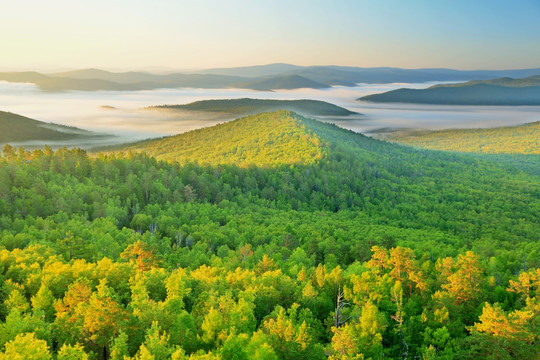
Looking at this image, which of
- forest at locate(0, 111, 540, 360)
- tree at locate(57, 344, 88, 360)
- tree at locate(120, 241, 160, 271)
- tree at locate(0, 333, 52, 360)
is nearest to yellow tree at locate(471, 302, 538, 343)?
forest at locate(0, 111, 540, 360)

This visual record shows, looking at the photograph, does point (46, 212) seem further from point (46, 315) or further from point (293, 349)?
→ point (293, 349)

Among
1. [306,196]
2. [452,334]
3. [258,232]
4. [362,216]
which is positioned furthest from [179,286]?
[306,196]

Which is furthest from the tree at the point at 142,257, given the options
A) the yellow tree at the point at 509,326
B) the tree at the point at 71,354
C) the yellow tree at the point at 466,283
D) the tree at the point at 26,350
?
the yellow tree at the point at 509,326

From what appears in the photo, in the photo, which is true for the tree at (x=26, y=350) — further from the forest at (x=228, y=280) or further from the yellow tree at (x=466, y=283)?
the yellow tree at (x=466, y=283)

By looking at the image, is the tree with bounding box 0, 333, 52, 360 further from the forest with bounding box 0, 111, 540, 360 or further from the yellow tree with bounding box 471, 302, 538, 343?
the yellow tree with bounding box 471, 302, 538, 343

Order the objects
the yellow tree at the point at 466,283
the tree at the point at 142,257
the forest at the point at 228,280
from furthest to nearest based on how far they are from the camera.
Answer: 1. the tree at the point at 142,257
2. the yellow tree at the point at 466,283
3. the forest at the point at 228,280

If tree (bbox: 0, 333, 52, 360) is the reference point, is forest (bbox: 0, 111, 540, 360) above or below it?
below

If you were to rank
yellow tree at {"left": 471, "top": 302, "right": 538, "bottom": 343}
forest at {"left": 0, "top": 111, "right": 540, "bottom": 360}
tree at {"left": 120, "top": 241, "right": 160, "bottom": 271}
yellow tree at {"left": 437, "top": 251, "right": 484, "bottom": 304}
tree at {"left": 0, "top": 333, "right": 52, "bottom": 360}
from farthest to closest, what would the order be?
1. tree at {"left": 120, "top": 241, "right": 160, "bottom": 271}
2. yellow tree at {"left": 437, "top": 251, "right": 484, "bottom": 304}
3. forest at {"left": 0, "top": 111, "right": 540, "bottom": 360}
4. yellow tree at {"left": 471, "top": 302, "right": 538, "bottom": 343}
5. tree at {"left": 0, "top": 333, "right": 52, "bottom": 360}

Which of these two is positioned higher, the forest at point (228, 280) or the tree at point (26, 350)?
the tree at point (26, 350)
